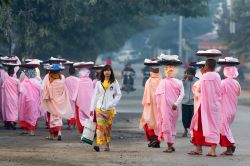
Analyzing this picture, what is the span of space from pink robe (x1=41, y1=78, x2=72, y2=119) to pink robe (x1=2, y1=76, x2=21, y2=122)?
284 cm

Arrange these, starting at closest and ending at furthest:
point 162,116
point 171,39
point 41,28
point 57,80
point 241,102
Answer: point 162,116 < point 57,80 < point 41,28 < point 241,102 < point 171,39

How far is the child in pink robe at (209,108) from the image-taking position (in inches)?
653

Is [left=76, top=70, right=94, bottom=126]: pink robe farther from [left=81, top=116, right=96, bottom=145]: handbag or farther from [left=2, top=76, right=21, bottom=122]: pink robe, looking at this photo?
[left=81, top=116, right=96, bottom=145]: handbag

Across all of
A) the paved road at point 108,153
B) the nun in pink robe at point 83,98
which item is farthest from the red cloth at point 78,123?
the paved road at point 108,153

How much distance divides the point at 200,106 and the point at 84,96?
5.26 metres

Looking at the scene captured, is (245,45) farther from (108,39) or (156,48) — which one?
(156,48)

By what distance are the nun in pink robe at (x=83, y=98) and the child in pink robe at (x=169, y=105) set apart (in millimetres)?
4075

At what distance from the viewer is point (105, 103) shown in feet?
57.9

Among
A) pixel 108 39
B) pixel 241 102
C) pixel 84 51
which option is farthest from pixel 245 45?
pixel 241 102

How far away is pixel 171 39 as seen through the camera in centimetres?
11600

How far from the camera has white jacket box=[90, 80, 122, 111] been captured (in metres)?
17.6

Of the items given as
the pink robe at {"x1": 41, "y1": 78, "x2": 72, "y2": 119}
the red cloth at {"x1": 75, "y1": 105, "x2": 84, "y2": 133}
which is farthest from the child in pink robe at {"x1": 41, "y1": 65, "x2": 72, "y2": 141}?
the red cloth at {"x1": 75, "y1": 105, "x2": 84, "y2": 133}

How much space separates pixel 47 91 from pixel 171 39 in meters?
96.2

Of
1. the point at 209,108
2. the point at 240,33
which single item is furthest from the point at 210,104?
the point at 240,33
